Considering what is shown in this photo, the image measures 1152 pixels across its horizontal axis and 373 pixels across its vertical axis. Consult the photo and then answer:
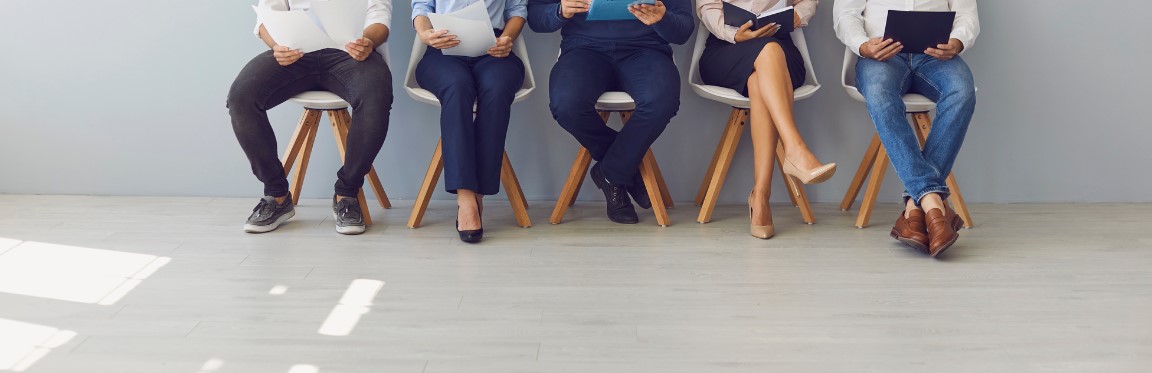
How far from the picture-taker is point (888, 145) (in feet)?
11.6

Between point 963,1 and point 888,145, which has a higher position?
point 963,1

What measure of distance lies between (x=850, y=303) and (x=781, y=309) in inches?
7.9

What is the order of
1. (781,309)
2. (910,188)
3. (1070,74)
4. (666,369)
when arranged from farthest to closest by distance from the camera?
(1070,74) → (910,188) → (781,309) → (666,369)

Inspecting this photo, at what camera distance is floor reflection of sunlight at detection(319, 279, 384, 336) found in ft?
8.73

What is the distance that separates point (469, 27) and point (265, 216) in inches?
38.4

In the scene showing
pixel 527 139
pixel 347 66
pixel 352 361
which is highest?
pixel 347 66

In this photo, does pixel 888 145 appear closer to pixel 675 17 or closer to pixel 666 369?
pixel 675 17

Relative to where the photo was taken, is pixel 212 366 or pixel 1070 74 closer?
pixel 212 366

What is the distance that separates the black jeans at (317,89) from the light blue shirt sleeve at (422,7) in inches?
8.2

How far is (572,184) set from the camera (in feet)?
12.8

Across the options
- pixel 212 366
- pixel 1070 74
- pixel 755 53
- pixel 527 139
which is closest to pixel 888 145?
pixel 755 53

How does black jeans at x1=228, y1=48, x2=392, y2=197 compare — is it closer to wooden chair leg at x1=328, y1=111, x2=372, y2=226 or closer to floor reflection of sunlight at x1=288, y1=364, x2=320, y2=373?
wooden chair leg at x1=328, y1=111, x2=372, y2=226

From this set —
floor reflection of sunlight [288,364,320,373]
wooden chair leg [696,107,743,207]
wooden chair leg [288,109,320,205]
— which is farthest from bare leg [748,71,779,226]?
floor reflection of sunlight [288,364,320,373]

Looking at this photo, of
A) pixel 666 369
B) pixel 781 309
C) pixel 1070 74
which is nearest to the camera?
pixel 666 369
